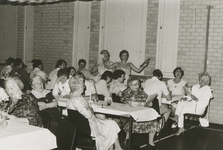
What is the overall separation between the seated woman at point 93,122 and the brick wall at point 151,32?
4.19 m

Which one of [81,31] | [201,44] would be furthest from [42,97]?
[81,31]

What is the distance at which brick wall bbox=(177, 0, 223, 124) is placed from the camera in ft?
24.5

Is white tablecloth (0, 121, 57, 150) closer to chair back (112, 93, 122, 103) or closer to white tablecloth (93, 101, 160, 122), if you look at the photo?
white tablecloth (93, 101, 160, 122)

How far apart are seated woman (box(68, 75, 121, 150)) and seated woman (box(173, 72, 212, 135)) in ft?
8.30

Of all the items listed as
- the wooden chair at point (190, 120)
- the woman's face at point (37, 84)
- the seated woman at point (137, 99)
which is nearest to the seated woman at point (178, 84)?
the wooden chair at point (190, 120)

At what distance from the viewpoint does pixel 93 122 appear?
14.0ft

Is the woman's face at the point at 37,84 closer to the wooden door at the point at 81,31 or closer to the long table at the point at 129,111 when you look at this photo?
the long table at the point at 129,111

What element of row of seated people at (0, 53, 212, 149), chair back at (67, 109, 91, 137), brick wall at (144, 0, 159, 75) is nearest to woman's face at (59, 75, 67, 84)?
row of seated people at (0, 53, 212, 149)

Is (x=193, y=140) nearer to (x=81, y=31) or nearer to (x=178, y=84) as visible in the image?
(x=178, y=84)

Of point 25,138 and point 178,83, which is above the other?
point 178,83

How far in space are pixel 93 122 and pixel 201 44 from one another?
14.2 feet

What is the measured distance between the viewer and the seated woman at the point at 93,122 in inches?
165

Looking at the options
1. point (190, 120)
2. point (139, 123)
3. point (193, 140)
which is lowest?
point (193, 140)

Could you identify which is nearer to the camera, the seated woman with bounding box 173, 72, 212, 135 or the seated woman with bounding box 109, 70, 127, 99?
the seated woman with bounding box 109, 70, 127, 99
